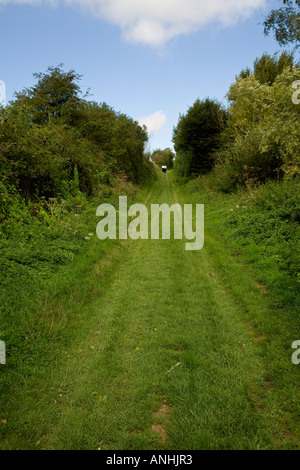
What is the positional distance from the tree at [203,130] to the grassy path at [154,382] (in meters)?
17.8

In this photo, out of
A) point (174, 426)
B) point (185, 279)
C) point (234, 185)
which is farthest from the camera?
point (234, 185)

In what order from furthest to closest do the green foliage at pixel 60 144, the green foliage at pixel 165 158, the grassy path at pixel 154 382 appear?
the green foliage at pixel 165 158 → the green foliage at pixel 60 144 → the grassy path at pixel 154 382

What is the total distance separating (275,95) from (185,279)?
29.2 ft

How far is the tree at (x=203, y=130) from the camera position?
2067 centimetres

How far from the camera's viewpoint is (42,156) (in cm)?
884

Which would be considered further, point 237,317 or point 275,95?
point 275,95

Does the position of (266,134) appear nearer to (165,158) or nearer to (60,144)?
(60,144)

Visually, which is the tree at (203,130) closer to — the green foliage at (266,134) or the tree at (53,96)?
the green foliage at (266,134)

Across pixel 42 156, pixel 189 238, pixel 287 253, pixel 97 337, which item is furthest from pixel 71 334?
pixel 42 156

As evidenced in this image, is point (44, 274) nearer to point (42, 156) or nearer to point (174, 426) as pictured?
point (174, 426)

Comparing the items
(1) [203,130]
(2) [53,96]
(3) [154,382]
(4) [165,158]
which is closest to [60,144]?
(2) [53,96]

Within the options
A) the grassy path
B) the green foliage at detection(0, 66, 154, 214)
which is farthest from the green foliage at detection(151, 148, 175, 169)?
the grassy path

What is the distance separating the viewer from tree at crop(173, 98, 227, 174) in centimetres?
2067

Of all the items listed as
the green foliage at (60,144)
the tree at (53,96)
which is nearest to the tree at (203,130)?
the green foliage at (60,144)
